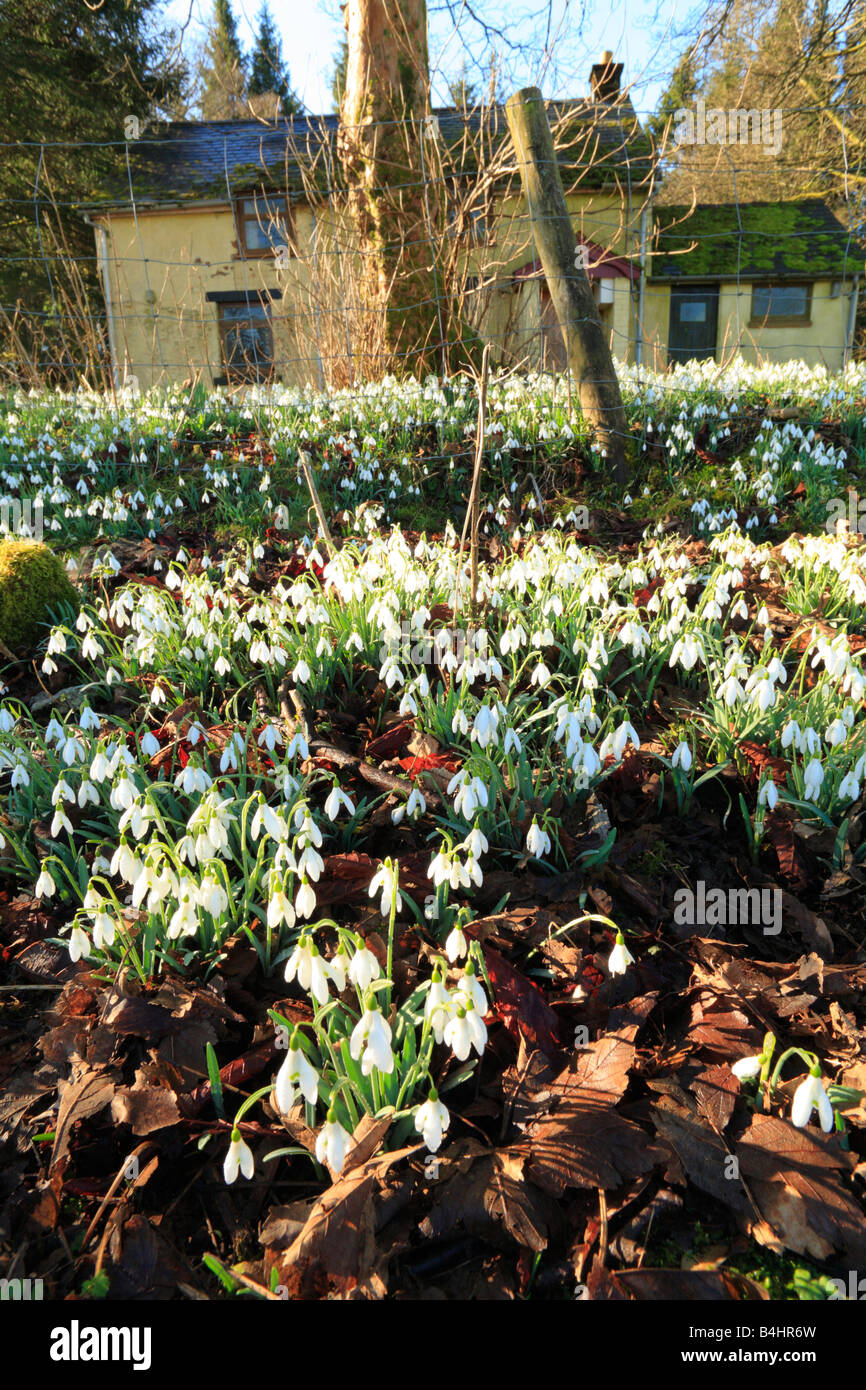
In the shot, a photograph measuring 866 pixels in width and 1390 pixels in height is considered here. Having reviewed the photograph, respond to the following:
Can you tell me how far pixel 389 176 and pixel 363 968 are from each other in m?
9.41

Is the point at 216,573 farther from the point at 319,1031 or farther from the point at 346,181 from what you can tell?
the point at 346,181

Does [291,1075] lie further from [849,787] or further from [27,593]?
[27,593]

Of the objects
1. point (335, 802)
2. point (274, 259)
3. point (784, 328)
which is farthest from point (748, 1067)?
point (784, 328)

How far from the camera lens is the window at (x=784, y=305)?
74.2ft

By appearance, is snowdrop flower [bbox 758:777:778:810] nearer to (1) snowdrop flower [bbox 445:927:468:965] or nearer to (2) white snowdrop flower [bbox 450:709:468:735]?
(2) white snowdrop flower [bbox 450:709:468:735]

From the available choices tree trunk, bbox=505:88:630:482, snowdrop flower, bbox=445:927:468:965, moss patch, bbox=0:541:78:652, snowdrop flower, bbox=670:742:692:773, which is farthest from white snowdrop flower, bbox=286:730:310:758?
tree trunk, bbox=505:88:630:482

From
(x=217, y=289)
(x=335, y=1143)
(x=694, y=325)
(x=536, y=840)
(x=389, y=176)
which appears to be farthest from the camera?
(x=694, y=325)

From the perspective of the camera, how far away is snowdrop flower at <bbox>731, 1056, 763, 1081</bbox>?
4.98 ft

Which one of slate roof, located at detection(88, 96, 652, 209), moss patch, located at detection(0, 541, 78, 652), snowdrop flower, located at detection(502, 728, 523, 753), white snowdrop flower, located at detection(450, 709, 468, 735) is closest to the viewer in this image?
snowdrop flower, located at detection(502, 728, 523, 753)

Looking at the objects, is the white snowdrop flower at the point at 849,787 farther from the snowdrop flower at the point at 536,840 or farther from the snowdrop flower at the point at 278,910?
the snowdrop flower at the point at 278,910

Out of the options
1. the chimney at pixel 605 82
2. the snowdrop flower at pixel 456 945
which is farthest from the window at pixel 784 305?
the snowdrop flower at pixel 456 945

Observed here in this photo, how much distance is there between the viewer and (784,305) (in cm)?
2303

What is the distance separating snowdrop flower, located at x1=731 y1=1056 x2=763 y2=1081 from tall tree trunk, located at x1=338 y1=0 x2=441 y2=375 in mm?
7951

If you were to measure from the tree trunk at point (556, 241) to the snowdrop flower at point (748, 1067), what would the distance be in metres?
5.06
